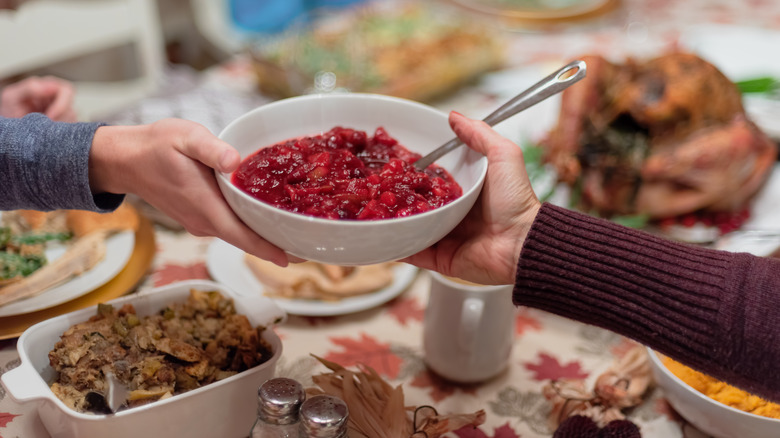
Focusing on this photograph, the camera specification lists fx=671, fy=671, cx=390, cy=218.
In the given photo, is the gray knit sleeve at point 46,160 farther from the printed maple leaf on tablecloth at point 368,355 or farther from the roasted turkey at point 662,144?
the roasted turkey at point 662,144

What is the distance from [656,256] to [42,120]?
3.20 feet

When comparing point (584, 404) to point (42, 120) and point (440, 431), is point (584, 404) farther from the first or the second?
point (42, 120)

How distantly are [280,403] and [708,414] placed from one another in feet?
2.18

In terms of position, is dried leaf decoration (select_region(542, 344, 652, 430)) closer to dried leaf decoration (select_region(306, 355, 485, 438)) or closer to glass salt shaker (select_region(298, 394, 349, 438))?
dried leaf decoration (select_region(306, 355, 485, 438))

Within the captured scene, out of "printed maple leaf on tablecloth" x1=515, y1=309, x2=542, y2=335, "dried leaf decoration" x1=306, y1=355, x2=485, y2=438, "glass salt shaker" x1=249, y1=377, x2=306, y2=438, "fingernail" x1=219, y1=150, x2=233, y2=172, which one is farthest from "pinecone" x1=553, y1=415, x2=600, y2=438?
"fingernail" x1=219, y1=150, x2=233, y2=172

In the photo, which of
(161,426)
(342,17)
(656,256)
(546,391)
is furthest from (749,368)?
(342,17)

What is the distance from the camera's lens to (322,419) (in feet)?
2.73

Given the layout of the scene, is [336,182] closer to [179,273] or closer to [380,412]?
[380,412]

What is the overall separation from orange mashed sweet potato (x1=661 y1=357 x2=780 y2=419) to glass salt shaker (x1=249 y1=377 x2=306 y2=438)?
634 millimetres

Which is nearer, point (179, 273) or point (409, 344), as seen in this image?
point (409, 344)

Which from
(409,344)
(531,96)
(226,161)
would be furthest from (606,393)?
(226,161)

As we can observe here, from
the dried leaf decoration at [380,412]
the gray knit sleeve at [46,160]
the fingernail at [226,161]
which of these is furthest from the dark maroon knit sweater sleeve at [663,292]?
the gray knit sleeve at [46,160]

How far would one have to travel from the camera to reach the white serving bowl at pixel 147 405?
Answer: 87 cm

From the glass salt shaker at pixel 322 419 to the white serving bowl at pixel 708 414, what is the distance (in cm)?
55
